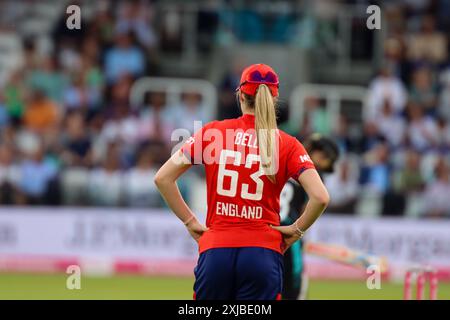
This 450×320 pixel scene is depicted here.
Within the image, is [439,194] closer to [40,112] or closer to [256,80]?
[40,112]

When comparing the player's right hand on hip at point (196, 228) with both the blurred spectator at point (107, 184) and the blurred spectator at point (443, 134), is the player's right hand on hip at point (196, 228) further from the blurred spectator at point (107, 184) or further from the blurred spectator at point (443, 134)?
the blurred spectator at point (443, 134)

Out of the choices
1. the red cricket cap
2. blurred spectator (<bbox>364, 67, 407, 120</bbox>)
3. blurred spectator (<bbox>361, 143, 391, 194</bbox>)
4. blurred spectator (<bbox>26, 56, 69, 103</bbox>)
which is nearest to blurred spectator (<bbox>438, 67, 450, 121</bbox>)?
blurred spectator (<bbox>364, 67, 407, 120</bbox>)

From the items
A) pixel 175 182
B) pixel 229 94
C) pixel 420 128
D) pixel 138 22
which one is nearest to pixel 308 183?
pixel 175 182

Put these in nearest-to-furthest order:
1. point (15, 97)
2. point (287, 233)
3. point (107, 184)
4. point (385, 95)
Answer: point (287, 233) → point (107, 184) → point (15, 97) → point (385, 95)

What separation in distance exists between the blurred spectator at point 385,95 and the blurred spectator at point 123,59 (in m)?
4.15

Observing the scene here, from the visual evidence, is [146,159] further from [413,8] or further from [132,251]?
[413,8]

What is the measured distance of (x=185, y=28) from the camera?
2128cm

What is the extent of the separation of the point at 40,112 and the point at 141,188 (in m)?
2.65

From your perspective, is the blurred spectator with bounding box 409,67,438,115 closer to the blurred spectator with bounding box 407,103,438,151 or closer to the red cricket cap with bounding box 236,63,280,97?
the blurred spectator with bounding box 407,103,438,151

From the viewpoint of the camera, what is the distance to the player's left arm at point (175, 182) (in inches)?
273

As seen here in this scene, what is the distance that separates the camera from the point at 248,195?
681cm

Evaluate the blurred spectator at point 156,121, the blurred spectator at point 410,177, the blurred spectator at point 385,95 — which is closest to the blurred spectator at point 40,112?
the blurred spectator at point 156,121

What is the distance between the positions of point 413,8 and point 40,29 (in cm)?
727
